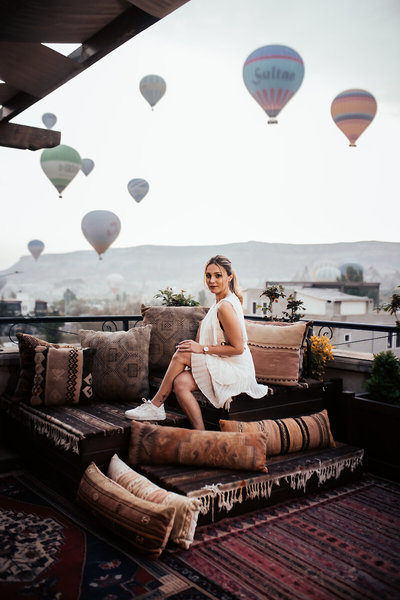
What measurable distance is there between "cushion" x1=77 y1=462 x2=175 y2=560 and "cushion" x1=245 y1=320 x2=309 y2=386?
4.35 feet

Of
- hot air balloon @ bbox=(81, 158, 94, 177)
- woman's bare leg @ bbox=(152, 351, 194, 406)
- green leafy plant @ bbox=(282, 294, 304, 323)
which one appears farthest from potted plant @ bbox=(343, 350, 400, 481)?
hot air balloon @ bbox=(81, 158, 94, 177)

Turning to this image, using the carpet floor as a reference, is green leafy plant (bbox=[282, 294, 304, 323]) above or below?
above

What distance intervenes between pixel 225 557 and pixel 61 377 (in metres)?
1.58

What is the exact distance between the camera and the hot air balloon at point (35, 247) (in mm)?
23562

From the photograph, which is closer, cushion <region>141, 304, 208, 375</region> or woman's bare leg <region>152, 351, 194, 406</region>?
woman's bare leg <region>152, 351, 194, 406</region>

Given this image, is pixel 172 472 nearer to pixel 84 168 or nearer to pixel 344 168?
pixel 84 168

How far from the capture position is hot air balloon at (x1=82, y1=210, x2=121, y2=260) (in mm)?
17266

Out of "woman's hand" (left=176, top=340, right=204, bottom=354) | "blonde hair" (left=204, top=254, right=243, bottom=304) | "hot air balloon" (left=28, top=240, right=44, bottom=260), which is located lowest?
"woman's hand" (left=176, top=340, right=204, bottom=354)

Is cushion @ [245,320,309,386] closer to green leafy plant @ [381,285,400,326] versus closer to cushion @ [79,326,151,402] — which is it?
green leafy plant @ [381,285,400,326]

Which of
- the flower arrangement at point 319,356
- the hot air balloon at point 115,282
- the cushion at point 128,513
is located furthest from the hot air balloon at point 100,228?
the cushion at point 128,513

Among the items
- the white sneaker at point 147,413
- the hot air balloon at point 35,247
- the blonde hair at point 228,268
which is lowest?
the white sneaker at point 147,413

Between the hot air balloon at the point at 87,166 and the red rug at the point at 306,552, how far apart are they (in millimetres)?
16607

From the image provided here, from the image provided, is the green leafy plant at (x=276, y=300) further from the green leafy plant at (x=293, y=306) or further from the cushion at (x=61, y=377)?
the cushion at (x=61, y=377)

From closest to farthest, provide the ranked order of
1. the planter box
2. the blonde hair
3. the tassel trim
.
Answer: the tassel trim
the planter box
the blonde hair
